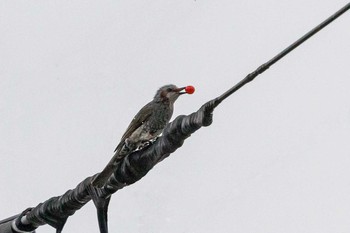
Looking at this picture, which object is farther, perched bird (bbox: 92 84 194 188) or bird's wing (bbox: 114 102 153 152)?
bird's wing (bbox: 114 102 153 152)

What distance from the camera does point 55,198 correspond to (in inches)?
449

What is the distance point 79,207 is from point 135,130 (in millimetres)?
2629

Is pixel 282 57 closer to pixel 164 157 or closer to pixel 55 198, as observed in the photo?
pixel 164 157

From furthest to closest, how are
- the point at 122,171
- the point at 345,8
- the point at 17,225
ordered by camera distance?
1. the point at 17,225
2. the point at 122,171
3. the point at 345,8

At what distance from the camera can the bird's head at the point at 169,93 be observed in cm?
1334

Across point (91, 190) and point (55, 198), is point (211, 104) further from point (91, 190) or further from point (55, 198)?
point (55, 198)

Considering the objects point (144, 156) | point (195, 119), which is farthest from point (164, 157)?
point (195, 119)

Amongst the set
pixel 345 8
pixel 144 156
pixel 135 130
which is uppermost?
pixel 135 130

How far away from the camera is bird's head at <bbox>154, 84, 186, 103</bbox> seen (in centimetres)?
1334

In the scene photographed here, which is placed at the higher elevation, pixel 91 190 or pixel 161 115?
pixel 161 115

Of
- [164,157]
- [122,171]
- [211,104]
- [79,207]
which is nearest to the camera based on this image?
[211,104]

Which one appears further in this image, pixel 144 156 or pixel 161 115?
pixel 161 115

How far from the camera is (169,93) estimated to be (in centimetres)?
1334

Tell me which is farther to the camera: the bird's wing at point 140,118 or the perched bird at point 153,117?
the bird's wing at point 140,118
